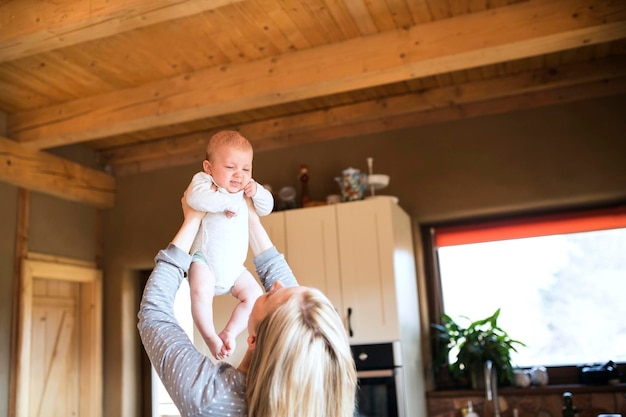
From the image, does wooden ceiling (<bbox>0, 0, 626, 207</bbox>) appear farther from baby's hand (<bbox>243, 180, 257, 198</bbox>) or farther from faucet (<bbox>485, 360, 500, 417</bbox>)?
faucet (<bbox>485, 360, 500, 417</bbox>)

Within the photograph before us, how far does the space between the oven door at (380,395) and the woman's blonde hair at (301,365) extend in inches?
84.7

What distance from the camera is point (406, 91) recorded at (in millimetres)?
3867

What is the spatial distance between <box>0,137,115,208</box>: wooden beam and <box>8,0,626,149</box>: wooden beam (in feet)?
0.36

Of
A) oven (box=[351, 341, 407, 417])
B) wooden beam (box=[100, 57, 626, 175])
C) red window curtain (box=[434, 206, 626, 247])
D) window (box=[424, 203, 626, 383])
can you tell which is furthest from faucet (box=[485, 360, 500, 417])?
Answer: wooden beam (box=[100, 57, 626, 175])

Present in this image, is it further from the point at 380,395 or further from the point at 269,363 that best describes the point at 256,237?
the point at 380,395

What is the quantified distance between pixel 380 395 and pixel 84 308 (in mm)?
2246

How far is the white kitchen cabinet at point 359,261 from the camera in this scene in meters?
3.29

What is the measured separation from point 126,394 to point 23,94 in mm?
2077

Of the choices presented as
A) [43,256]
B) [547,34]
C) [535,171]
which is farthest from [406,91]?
[43,256]

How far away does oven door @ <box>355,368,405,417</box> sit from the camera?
10.3ft

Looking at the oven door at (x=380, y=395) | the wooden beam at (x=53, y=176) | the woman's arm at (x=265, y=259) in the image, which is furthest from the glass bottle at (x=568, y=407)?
the wooden beam at (x=53, y=176)

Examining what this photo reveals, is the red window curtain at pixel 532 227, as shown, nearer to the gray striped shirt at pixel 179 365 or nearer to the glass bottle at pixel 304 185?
the glass bottle at pixel 304 185

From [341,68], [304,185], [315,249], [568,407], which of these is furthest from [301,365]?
[304,185]

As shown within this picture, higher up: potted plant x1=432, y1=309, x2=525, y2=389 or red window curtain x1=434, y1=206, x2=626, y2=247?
red window curtain x1=434, y1=206, x2=626, y2=247
